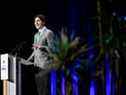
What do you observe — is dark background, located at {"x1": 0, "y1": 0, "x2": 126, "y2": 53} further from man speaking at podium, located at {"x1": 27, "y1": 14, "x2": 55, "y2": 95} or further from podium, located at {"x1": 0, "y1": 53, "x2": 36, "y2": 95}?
podium, located at {"x1": 0, "y1": 53, "x2": 36, "y2": 95}

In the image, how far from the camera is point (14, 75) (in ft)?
15.2

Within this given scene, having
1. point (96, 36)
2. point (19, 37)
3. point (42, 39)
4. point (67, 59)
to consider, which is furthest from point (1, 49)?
point (42, 39)

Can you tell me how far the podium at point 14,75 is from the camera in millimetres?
4602

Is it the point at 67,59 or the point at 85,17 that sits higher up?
the point at 85,17

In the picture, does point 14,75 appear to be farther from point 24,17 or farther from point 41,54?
point 24,17

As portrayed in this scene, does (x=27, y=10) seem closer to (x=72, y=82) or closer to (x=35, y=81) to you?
(x=72, y=82)

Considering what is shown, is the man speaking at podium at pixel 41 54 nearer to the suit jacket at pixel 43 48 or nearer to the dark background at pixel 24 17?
the suit jacket at pixel 43 48

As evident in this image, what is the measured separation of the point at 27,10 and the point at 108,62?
2122 millimetres

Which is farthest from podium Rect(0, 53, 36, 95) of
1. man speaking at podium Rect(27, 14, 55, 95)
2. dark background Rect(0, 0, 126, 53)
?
dark background Rect(0, 0, 126, 53)

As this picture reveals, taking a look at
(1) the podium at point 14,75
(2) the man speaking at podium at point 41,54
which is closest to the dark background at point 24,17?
(2) the man speaking at podium at point 41,54

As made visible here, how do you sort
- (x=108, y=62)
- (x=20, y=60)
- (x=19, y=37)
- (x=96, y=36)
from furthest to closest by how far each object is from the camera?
1. (x=19, y=37)
2. (x=96, y=36)
3. (x=108, y=62)
4. (x=20, y=60)

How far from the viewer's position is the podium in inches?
181

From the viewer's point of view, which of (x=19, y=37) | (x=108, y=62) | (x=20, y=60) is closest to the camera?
(x=20, y=60)

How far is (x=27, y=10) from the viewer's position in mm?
8164
